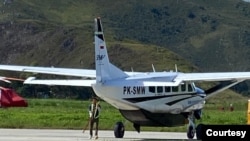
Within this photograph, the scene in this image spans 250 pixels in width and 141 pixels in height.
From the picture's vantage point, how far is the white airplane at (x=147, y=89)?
30.2 meters

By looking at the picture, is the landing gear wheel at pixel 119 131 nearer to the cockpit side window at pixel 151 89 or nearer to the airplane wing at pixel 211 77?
the cockpit side window at pixel 151 89

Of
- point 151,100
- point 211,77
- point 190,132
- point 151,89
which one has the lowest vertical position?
point 190,132

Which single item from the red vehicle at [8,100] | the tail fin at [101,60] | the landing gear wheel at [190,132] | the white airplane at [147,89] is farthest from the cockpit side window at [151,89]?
the red vehicle at [8,100]

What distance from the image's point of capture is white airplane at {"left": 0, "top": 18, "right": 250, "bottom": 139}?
3020 cm

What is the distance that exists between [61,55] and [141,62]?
84.1 ft

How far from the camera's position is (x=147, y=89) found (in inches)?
1257

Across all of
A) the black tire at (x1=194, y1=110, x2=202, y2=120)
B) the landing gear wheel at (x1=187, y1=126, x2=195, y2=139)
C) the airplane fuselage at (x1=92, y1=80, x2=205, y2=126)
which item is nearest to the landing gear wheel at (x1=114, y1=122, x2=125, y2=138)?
the airplane fuselage at (x1=92, y1=80, x2=205, y2=126)

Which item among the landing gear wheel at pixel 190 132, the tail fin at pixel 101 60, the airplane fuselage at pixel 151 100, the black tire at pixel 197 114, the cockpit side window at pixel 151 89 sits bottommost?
the landing gear wheel at pixel 190 132

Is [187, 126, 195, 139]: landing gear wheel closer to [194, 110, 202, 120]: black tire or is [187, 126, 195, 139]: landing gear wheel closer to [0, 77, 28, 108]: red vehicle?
[194, 110, 202, 120]: black tire

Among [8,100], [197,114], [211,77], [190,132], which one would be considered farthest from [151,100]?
[8,100]

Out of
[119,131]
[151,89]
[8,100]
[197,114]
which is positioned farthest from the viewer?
[8,100]

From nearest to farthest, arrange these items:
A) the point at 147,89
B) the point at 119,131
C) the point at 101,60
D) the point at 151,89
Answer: the point at 101,60 < the point at 147,89 < the point at 151,89 < the point at 119,131

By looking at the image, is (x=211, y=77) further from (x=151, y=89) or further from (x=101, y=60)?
(x=101, y=60)

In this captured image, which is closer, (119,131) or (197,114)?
(119,131)
